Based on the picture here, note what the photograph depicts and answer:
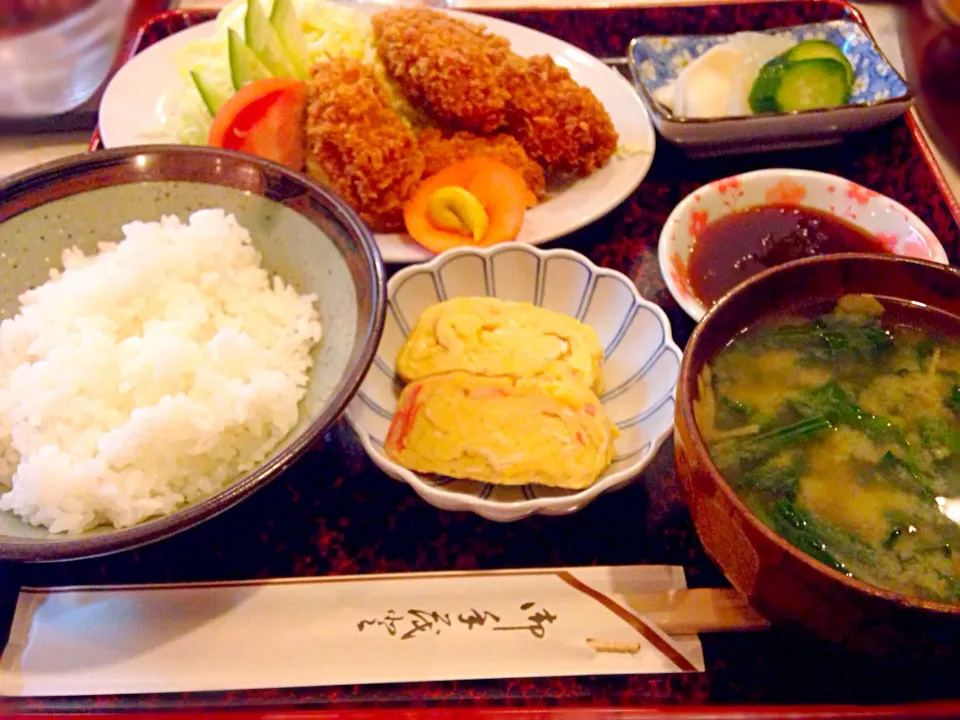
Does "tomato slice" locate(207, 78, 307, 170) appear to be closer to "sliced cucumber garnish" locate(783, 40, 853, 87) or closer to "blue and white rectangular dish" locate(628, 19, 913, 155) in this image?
"blue and white rectangular dish" locate(628, 19, 913, 155)

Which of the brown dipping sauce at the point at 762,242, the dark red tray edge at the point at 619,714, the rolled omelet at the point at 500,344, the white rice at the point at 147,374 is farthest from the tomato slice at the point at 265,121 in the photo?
the dark red tray edge at the point at 619,714

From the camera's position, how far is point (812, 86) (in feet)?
7.99

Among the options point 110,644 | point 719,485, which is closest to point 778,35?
point 719,485

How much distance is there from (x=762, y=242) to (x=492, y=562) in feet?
4.15

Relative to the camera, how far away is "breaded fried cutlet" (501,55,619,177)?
2311 mm

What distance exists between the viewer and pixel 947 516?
1.20 meters

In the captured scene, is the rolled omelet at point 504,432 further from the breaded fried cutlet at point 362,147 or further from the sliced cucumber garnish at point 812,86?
the sliced cucumber garnish at point 812,86

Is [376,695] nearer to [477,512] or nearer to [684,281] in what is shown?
[477,512]

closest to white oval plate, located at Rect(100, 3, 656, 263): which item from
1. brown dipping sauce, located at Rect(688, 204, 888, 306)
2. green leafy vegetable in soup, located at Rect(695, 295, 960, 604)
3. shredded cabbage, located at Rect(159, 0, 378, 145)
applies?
shredded cabbage, located at Rect(159, 0, 378, 145)

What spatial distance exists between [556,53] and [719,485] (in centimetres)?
211

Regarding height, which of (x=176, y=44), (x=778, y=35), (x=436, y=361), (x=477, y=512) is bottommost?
(x=477, y=512)

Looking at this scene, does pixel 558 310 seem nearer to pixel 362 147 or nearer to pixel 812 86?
pixel 362 147

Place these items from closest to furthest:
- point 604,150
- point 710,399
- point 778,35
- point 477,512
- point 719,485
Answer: point 719,485 → point 710,399 → point 477,512 → point 604,150 → point 778,35

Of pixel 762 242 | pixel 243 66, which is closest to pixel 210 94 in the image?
pixel 243 66
